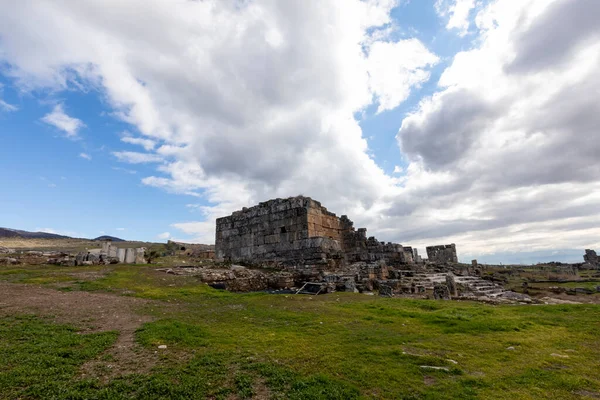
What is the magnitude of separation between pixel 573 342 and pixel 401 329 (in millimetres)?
3565

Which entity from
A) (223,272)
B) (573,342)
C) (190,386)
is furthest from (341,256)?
(190,386)

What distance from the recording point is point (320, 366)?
5152mm

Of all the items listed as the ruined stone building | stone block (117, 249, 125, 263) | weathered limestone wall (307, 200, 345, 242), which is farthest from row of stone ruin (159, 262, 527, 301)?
stone block (117, 249, 125, 263)

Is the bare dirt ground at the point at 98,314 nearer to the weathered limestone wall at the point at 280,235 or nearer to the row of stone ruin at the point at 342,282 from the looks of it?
the row of stone ruin at the point at 342,282

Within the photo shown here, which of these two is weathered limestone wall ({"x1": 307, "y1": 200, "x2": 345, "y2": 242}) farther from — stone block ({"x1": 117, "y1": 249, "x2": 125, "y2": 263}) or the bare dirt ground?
stone block ({"x1": 117, "y1": 249, "x2": 125, "y2": 263})

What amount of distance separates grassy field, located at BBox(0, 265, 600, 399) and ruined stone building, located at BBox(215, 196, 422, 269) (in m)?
9.18

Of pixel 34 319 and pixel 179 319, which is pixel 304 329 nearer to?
pixel 179 319

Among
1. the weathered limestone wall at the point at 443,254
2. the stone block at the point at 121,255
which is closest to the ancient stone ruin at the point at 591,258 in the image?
the weathered limestone wall at the point at 443,254

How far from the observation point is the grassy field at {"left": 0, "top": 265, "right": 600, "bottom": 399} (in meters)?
4.32

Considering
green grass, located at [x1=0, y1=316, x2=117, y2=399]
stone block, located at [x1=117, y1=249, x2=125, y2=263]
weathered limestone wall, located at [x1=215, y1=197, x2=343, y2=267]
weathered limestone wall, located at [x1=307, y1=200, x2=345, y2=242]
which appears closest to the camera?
green grass, located at [x1=0, y1=316, x2=117, y2=399]

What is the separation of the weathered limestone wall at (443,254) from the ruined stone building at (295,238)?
1140cm

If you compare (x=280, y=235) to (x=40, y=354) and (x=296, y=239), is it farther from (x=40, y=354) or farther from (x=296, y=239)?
(x=40, y=354)

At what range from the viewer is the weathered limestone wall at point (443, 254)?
107 ft

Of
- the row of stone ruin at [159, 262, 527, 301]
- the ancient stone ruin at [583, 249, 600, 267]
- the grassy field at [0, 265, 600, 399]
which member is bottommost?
the grassy field at [0, 265, 600, 399]
